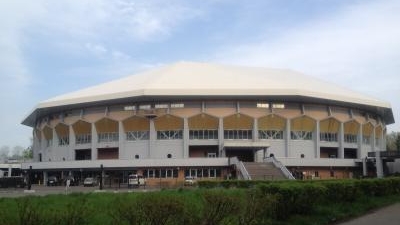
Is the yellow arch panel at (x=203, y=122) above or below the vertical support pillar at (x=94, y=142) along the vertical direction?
above

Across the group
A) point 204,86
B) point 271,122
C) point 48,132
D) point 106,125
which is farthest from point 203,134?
point 48,132

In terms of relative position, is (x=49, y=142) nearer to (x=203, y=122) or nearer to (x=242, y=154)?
(x=203, y=122)

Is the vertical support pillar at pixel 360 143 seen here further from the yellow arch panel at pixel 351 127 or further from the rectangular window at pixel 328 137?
the rectangular window at pixel 328 137

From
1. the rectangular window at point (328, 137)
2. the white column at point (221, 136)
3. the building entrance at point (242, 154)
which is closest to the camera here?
the white column at point (221, 136)

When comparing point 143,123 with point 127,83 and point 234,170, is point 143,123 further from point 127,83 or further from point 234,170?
point 234,170

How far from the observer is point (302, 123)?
62156mm

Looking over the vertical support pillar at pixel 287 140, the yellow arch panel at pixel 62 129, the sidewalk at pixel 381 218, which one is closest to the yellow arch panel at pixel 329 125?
the vertical support pillar at pixel 287 140

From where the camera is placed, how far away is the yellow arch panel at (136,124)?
60188mm

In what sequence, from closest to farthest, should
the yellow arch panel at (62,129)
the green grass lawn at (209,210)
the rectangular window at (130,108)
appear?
the green grass lawn at (209,210) → the rectangular window at (130,108) → the yellow arch panel at (62,129)

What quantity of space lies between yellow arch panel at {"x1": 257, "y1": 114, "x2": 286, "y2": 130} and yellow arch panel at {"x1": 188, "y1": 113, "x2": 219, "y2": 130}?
5.53 meters

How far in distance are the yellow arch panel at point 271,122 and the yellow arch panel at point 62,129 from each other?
25.7 meters

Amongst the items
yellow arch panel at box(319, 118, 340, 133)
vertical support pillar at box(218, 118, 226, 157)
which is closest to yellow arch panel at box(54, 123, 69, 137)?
vertical support pillar at box(218, 118, 226, 157)

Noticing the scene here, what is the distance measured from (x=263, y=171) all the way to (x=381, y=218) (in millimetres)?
33309

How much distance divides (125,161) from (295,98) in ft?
71.3
